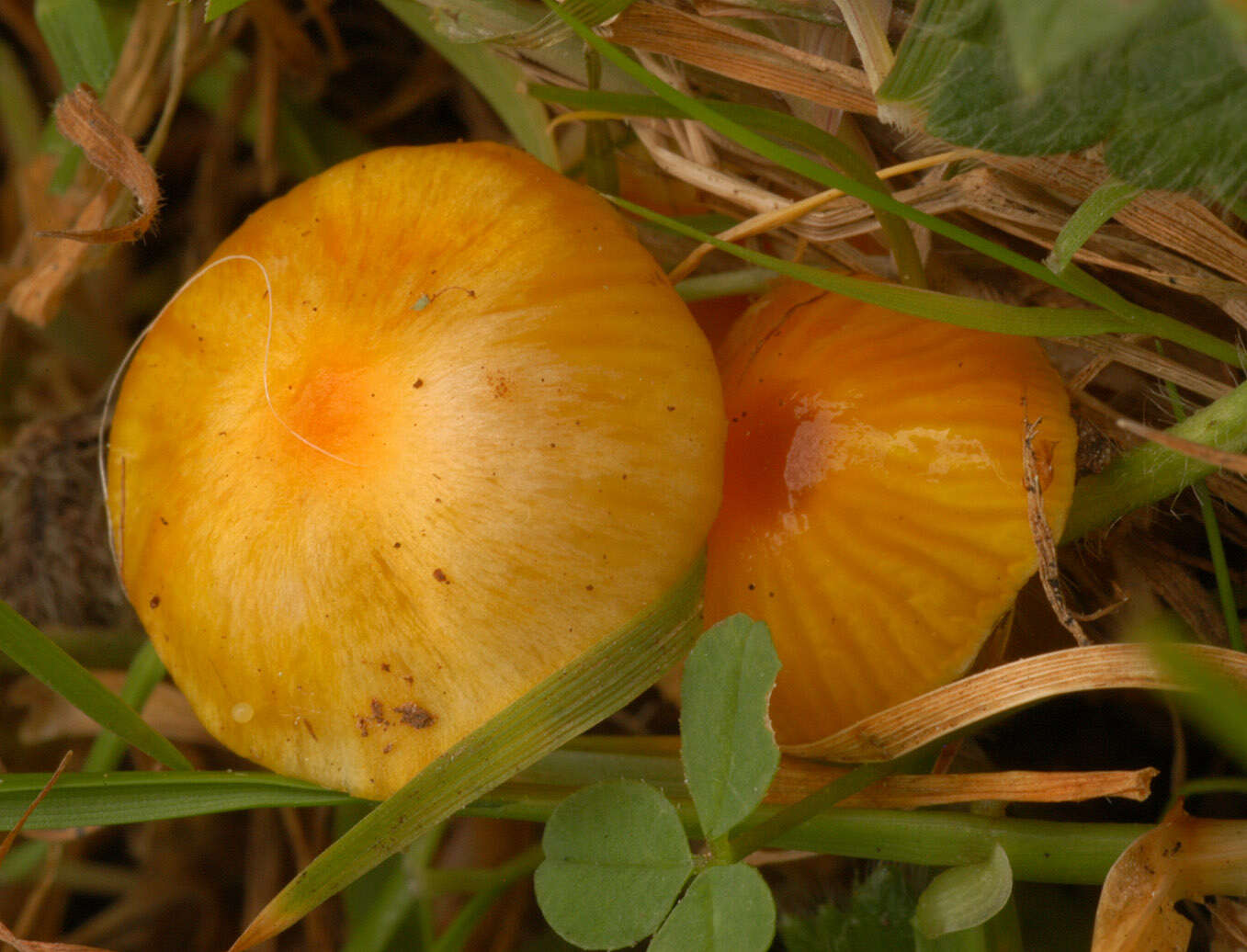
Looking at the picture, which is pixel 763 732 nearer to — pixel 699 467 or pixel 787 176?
pixel 699 467

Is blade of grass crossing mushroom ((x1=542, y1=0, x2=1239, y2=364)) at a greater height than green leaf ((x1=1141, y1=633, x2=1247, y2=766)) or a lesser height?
greater

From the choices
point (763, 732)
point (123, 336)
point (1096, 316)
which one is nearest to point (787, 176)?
point (1096, 316)

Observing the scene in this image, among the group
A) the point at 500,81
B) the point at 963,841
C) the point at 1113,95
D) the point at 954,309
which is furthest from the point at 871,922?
the point at 500,81

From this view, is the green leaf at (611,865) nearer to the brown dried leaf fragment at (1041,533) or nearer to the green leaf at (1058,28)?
the brown dried leaf fragment at (1041,533)

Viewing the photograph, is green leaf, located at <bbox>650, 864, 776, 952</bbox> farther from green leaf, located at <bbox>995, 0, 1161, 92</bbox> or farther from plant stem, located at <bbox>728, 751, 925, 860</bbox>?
green leaf, located at <bbox>995, 0, 1161, 92</bbox>

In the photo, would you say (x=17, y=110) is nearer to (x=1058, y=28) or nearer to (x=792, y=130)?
(x=792, y=130)

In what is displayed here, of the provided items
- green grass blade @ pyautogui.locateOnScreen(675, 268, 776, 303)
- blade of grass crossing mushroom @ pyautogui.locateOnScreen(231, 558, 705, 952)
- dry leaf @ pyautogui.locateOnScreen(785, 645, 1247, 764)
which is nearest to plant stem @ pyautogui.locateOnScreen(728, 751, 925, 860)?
dry leaf @ pyautogui.locateOnScreen(785, 645, 1247, 764)

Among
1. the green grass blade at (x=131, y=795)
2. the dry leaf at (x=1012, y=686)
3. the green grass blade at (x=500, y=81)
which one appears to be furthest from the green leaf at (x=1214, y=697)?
the green grass blade at (x=500, y=81)
